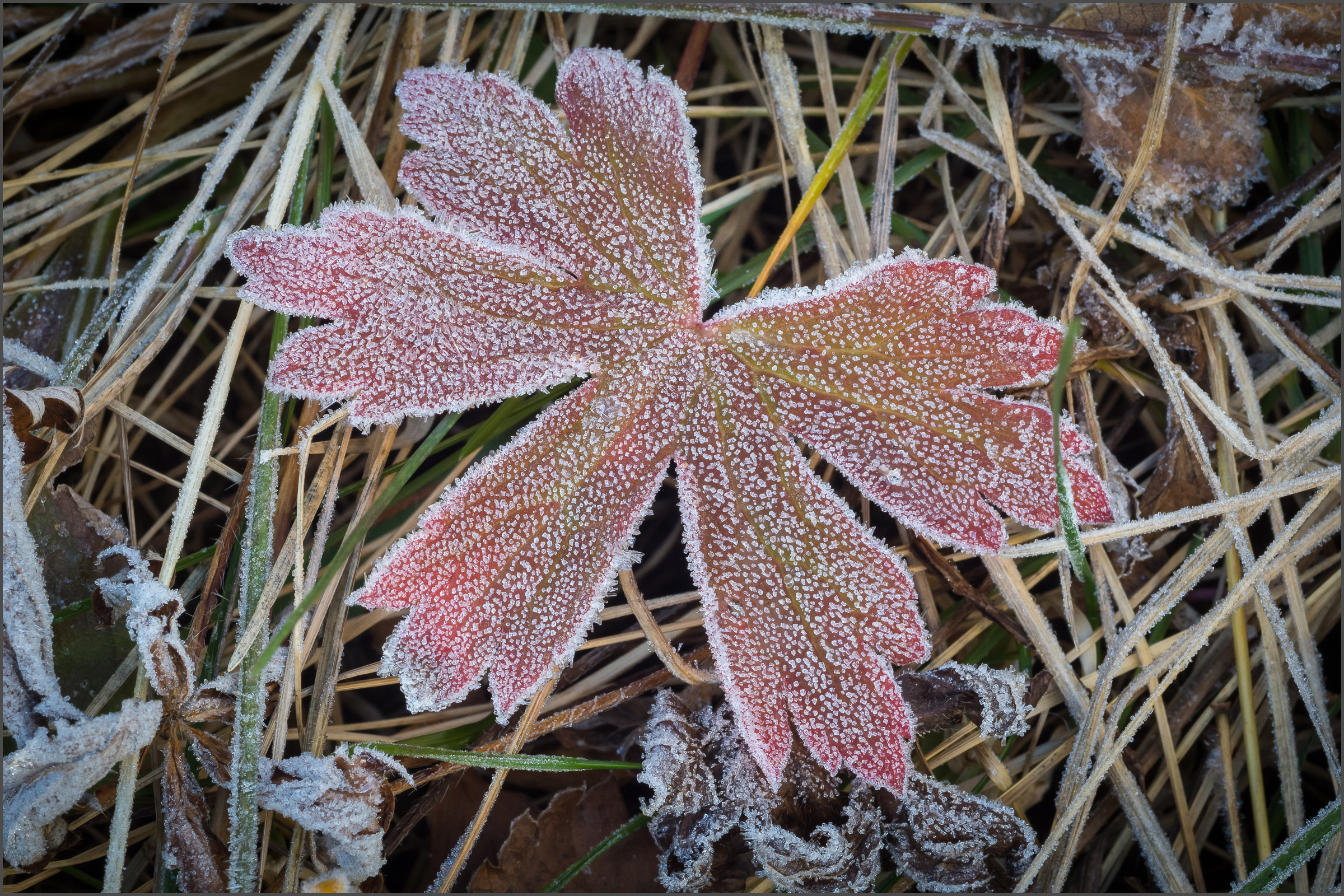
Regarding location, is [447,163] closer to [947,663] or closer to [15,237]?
[15,237]

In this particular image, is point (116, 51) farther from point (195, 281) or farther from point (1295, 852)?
point (1295, 852)

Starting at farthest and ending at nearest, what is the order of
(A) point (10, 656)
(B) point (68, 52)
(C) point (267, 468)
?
(B) point (68, 52) < (C) point (267, 468) < (A) point (10, 656)

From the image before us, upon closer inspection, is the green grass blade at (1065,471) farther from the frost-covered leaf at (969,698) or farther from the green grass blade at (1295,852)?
the green grass blade at (1295,852)

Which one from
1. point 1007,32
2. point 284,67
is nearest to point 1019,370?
point 1007,32

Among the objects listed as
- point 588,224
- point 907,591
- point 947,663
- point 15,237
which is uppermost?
point 588,224

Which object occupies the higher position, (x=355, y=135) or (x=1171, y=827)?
(x=355, y=135)

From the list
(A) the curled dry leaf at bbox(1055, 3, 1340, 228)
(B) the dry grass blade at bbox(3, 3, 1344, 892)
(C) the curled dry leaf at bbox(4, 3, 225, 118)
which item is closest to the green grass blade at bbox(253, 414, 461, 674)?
(B) the dry grass blade at bbox(3, 3, 1344, 892)
